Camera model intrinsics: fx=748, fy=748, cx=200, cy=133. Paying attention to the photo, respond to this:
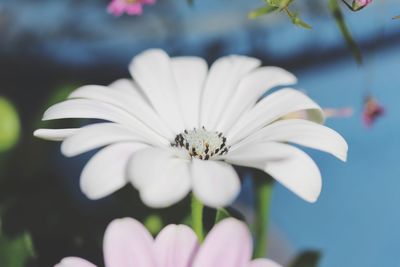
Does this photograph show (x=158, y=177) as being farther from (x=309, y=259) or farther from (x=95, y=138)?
(x=309, y=259)

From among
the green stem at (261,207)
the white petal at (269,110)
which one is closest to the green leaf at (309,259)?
the green stem at (261,207)

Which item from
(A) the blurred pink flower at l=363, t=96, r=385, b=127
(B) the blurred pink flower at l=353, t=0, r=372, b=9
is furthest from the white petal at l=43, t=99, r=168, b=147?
(A) the blurred pink flower at l=363, t=96, r=385, b=127

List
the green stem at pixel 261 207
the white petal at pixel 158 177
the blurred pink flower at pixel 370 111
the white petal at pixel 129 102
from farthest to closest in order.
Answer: the blurred pink flower at pixel 370 111
the green stem at pixel 261 207
the white petal at pixel 129 102
the white petal at pixel 158 177

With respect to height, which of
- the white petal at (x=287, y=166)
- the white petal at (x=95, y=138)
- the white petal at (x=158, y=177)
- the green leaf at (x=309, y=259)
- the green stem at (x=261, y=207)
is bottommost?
the green leaf at (x=309, y=259)

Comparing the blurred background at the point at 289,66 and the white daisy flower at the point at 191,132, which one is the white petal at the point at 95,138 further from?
the blurred background at the point at 289,66

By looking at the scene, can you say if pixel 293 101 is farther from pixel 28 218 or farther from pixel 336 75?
pixel 336 75

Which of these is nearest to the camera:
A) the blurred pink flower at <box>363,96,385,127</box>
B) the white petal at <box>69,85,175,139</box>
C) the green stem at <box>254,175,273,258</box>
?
the white petal at <box>69,85,175,139</box>

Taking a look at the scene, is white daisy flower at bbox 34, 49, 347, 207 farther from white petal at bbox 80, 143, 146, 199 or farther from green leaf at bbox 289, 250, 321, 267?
green leaf at bbox 289, 250, 321, 267

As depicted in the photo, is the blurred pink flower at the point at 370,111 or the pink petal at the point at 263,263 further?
the blurred pink flower at the point at 370,111
